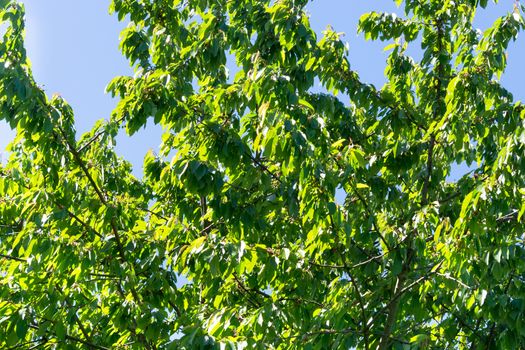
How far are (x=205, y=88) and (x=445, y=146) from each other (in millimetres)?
2271

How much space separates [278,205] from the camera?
19.6 ft

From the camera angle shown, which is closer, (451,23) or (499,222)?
(499,222)

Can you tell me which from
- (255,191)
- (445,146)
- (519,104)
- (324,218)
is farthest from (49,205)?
(519,104)

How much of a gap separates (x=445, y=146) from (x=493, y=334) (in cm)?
157

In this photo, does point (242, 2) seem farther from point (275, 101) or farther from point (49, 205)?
point (49, 205)

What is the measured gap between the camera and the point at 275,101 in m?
5.72

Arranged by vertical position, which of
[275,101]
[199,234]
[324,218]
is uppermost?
[275,101]

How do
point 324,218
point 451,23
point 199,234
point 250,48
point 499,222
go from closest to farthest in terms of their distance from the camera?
point 324,218 < point 499,222 < point 199,234 < point 250,48 < point 451,23

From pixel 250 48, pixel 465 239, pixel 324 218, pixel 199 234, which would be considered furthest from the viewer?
pixel 250 48

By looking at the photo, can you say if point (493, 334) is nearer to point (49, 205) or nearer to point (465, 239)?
point (465, 239)

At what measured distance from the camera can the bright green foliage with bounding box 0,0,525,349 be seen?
516cm

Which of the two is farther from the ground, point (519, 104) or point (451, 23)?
point (451, 23)

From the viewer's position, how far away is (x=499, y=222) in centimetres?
587

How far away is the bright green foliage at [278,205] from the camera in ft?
16.9
